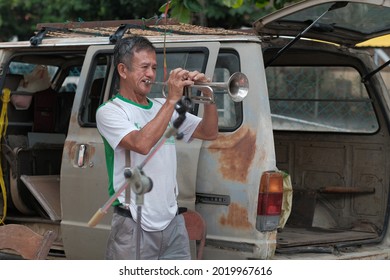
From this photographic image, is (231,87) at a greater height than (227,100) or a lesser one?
greater

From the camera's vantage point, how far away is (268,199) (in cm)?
477

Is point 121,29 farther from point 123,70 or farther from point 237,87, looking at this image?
point 237,87

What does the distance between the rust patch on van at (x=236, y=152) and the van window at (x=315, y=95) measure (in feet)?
12.9

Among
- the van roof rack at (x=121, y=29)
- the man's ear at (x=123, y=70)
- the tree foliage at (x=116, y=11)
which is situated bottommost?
the man's ear at (x=123, y=70)

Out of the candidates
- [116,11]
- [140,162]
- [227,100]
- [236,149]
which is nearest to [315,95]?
[116,11]

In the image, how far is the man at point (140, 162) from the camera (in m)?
4.05

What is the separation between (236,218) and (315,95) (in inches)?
241

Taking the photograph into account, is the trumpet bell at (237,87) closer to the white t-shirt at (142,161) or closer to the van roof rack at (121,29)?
the white t-shirt at (142,161)

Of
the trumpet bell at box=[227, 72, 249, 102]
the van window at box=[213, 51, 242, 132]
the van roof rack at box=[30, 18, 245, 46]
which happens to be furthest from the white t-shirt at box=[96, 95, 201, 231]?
the van roof rack at box=[30, 18, 245, 46]

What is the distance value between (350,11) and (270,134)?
41.1 inches

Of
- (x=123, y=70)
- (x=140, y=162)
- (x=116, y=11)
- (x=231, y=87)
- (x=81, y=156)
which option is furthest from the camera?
(x=116, y=11)

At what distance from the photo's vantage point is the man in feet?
13.3

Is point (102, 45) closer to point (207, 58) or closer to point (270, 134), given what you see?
point (207, 58)

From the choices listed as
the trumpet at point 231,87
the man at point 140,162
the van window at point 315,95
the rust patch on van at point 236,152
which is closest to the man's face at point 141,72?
the man at point 140,162
